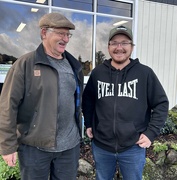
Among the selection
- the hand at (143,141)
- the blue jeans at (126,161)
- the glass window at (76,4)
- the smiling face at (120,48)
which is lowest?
the blue jeans at (126,161)

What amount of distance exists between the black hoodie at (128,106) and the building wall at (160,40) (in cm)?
425

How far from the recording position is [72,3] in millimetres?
5746

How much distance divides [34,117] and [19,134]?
8.1 inches

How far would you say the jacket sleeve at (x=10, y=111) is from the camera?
72.2 inches

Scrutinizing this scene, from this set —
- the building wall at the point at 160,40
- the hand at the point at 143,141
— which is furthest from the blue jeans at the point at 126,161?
the building wall at the point at 160,40

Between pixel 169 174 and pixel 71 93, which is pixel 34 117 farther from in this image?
pixel 169 174

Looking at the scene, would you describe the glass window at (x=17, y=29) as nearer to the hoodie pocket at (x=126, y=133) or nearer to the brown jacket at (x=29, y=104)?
the brown jacket at (x=29, y=104)

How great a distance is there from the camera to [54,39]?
6.36 feet

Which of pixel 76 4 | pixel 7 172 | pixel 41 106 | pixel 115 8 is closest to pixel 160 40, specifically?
pixel 115 8

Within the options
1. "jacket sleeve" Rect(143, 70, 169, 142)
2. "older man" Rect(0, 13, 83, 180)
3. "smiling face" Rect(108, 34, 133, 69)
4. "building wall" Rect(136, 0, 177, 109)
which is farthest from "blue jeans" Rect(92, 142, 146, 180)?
"building wall" Rect(136, 0, 177, 109)

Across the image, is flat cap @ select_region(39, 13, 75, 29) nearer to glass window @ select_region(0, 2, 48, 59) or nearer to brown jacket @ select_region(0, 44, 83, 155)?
brown jacket @ select_region(0, 44, 83, 155)

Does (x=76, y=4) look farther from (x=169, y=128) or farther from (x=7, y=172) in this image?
(x=7, y=172)

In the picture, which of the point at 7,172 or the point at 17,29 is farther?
the point at 17,29

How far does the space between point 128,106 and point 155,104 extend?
25 cm
